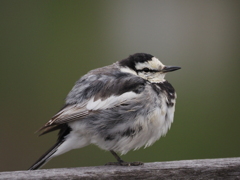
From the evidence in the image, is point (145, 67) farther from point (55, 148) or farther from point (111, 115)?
point (55, 148)

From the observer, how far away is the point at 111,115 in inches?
124

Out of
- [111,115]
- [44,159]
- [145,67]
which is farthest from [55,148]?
[145,67]

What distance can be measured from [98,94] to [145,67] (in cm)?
40

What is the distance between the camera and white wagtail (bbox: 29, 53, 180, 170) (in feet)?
10.1

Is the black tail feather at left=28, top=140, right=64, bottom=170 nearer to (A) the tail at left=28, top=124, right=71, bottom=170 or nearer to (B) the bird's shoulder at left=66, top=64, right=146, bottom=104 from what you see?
(A) the tail at left=28, top=124, right=71, bottom=170

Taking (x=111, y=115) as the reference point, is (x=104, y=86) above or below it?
above

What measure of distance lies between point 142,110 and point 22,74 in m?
1.70

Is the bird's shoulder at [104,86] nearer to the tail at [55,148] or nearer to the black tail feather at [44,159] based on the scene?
the tail at [55,148]

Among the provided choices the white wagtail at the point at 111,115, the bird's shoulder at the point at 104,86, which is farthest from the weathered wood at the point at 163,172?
the bird's shoulder at the point at 104,86

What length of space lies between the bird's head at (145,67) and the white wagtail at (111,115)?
0.13 meters

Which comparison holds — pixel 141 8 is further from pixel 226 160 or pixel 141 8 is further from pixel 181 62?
pixel 226 160

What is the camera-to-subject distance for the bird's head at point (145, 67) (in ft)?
11.2

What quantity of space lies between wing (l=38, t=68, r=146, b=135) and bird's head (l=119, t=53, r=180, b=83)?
114 mm

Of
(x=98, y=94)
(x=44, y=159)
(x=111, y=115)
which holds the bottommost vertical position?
(x=44, y=159)
